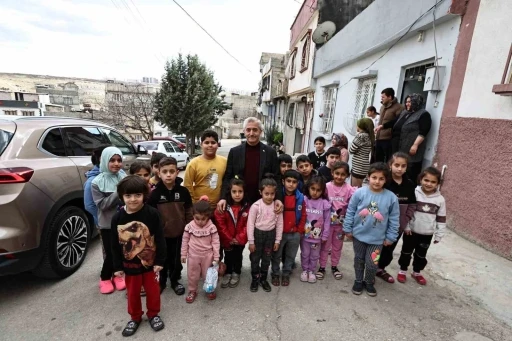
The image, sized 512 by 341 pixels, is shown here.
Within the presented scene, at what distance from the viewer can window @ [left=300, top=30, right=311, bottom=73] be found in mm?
11337

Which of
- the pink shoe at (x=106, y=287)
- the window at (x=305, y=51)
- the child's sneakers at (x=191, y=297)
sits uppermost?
the window at (x=305, y=51)

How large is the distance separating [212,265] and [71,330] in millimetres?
1222

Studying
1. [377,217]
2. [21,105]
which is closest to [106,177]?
[377,217]

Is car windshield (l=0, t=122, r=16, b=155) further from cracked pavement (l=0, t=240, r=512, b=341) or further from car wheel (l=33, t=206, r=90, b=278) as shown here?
cracked pavement (l=0, t=240, r=512, b=341)

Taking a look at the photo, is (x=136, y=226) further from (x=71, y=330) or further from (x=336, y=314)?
(x=336, y=314)

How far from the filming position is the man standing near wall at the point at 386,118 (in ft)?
14.3

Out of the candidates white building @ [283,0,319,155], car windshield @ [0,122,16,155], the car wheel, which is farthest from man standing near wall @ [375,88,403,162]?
white building @ [283,0,319,155]

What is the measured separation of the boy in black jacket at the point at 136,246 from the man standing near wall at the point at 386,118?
3.92 meters

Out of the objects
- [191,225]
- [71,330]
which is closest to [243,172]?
[191,225]

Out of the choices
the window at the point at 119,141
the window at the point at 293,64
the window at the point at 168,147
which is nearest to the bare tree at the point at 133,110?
the window at the point at 168,147

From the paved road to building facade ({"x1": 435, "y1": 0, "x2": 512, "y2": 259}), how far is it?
4.13ft

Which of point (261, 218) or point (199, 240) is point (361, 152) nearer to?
Result: point (261, 218)

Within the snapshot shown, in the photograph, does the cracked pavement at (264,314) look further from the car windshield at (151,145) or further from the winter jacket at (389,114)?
the car windshield at (151,145)

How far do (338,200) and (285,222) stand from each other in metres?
0.68
